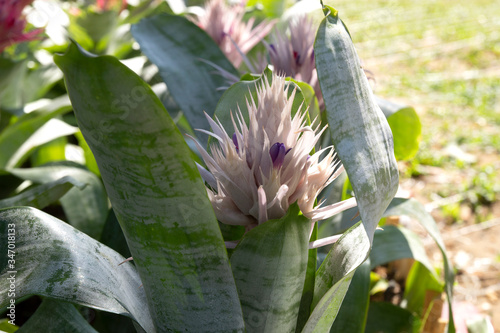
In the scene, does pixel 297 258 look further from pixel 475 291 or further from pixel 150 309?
pixel 475 291

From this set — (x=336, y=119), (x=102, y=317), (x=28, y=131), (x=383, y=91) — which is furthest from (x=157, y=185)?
(x=383, y=91)

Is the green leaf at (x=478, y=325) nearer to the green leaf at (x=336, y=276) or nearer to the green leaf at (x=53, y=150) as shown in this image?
the green leaf at (x=336, y=276)

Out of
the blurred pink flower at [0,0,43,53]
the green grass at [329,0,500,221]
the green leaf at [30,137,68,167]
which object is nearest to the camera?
the blurred pink flower at [0,0,43,53]

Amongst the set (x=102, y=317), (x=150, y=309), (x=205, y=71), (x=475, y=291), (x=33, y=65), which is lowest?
(x=475, y=291)

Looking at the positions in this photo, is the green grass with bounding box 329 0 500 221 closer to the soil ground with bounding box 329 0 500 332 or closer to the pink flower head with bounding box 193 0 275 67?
the soil ground with bounding box 329 0 500 332

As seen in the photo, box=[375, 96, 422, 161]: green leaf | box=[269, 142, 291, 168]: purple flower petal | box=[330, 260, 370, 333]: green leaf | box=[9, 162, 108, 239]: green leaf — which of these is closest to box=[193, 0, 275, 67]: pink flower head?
box=[375, 96, 422, 161]: green leaf

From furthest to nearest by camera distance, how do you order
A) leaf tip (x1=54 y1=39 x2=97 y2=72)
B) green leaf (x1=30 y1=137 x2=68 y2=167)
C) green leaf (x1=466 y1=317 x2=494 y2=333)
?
green leaf (x1=30 y1=137 x2=68 y2=167) < green leaf (x1=466 y1=317 x2=494 y2=333) < leaf tip (x1=54 y1=39 x2=97 y2=72)

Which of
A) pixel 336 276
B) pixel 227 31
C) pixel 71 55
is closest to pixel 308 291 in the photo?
pixel 336 276
